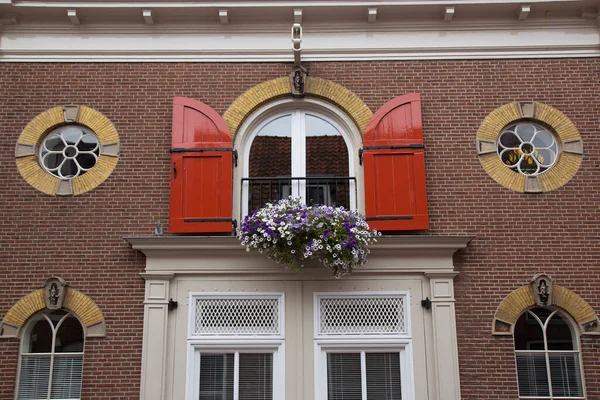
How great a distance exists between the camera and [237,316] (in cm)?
860

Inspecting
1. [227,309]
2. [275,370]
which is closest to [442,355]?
[275,370]

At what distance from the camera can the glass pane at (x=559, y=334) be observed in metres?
8.48

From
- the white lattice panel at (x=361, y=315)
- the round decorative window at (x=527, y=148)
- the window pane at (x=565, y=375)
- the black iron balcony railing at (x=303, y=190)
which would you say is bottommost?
the window pane at (x=565, y=375)

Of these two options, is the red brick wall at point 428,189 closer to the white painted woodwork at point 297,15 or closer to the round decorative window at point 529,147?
the round decorative window at point 529,147

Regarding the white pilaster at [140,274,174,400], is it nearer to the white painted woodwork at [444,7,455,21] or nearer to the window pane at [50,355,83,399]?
the window pane at [50,355,83,399]

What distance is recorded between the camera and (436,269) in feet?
28.2

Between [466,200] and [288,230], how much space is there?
2811mm

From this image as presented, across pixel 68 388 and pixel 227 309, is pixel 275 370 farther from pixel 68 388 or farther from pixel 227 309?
pixel 68 388

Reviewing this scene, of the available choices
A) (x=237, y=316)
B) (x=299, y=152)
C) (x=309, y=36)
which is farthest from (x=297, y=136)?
(x=237, y=316)

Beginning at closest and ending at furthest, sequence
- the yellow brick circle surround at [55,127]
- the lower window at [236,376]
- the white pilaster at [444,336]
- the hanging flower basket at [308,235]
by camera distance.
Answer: the hanging flower basket at [308,235] → the white pilaster at [444,336] → the lower window at [236,376] → the yellow brick circle surround at [55,127]

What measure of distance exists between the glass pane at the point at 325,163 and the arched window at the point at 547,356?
3109 millimetres

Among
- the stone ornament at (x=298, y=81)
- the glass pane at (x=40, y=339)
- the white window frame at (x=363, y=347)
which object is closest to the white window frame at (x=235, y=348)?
the white window frame at (x=363, y=347)

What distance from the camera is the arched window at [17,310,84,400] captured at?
27.5ft

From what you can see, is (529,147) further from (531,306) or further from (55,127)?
(55,127)
